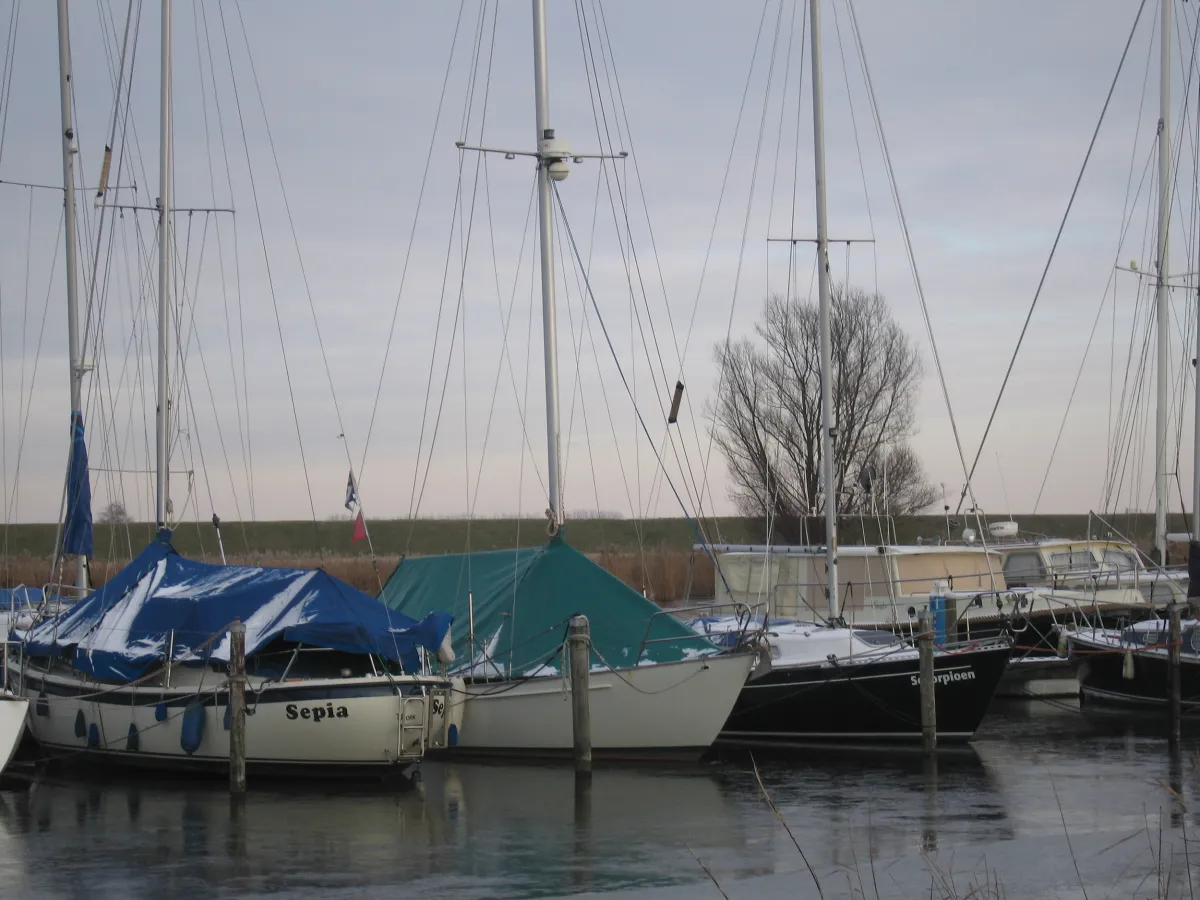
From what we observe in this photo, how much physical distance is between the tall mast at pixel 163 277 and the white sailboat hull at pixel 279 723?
5647 mm

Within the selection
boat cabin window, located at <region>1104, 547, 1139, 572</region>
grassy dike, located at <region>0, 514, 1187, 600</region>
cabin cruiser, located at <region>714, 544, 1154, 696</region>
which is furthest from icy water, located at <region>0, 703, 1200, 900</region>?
grassy dike, located at <region>0, 514, 1187, 600</region>

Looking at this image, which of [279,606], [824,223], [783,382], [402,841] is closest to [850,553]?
[824,223]

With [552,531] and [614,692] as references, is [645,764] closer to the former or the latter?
[614,692]

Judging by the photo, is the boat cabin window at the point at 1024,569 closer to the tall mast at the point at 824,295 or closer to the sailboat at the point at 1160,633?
the sailboat at the point at 1160,633

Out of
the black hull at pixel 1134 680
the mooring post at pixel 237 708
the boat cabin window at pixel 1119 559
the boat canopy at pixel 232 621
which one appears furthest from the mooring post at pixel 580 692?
the boat cabin window at pixel 1119 559

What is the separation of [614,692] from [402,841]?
5449 mm

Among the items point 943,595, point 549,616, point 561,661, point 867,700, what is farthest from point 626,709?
point 943,595

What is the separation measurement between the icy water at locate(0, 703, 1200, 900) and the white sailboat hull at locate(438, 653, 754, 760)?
559 mm

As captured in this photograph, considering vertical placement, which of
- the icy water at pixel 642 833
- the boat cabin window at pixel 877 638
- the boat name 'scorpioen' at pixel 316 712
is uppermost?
the boat cabin window at pixel 877 638

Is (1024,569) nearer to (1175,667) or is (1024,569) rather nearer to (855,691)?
(1175,667)

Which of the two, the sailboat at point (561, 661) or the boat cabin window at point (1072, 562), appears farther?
the boat cabin window at point (1072, 562)

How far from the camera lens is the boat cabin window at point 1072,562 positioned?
3206 cm

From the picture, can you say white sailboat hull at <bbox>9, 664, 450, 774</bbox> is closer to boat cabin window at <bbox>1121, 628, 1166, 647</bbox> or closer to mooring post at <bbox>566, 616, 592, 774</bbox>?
mooring post at <bbox>566, 616, 592, 774</bbox>

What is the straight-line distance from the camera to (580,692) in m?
18.4
